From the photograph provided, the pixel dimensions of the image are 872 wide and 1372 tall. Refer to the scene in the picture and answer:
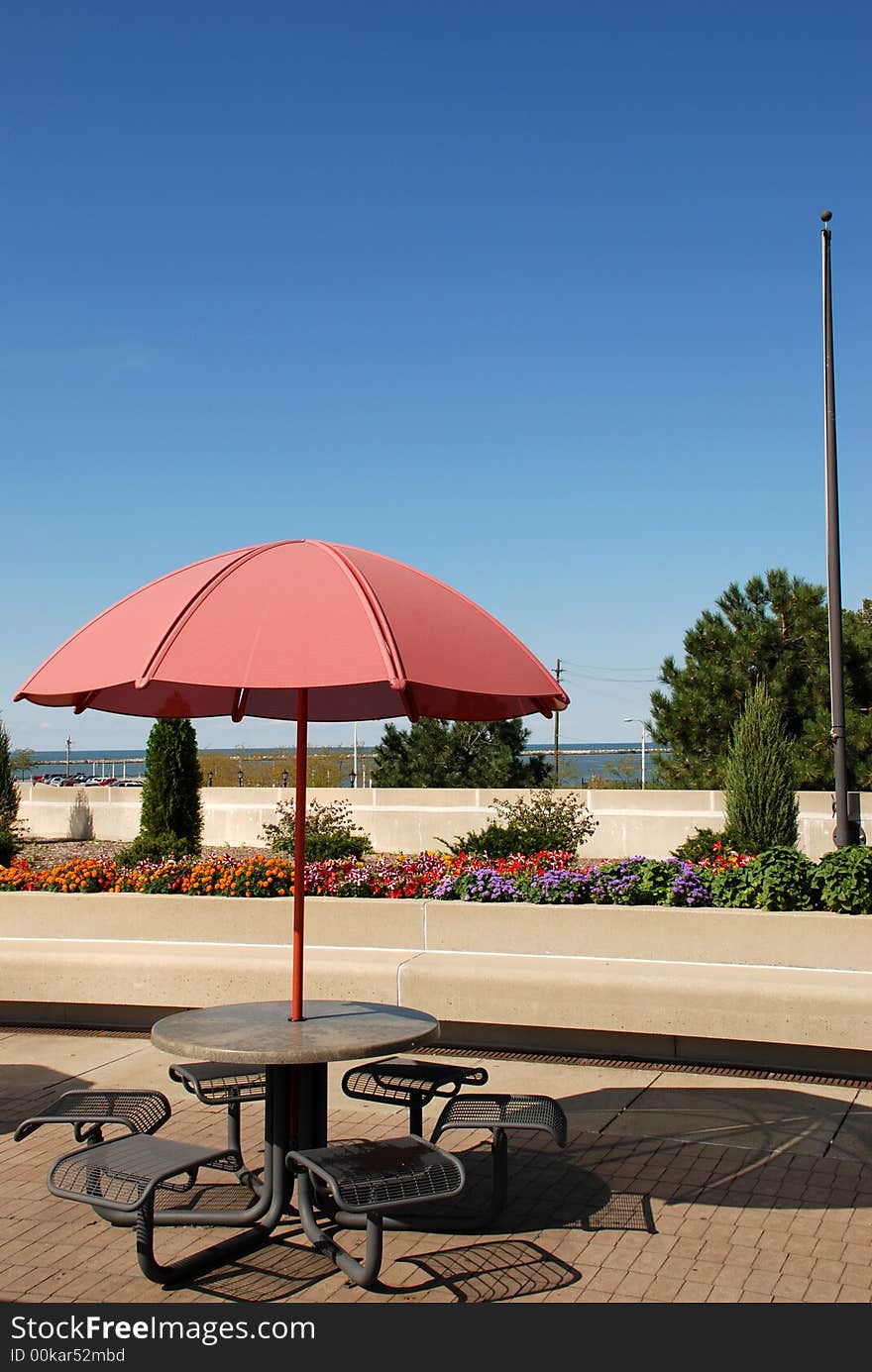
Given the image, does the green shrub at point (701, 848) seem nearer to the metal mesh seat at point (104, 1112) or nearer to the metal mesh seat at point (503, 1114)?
the metal mesh seat at point (503, 1114)

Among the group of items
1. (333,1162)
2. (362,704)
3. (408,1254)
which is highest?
(362,704)

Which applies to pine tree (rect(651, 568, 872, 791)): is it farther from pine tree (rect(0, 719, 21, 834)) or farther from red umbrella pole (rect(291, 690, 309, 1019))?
red umbrella pole (rect(291, 690, 309, 1019))

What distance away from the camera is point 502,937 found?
26.2 ft

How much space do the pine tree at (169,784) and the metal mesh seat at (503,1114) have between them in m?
14.1

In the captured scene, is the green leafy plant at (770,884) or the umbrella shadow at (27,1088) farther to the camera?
the green leafy plant at (770,884)

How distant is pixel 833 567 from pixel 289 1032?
11.6 meters

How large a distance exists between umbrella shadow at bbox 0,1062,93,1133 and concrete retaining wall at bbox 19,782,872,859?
994 centimetres

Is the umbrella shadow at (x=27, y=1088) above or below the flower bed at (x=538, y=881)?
below

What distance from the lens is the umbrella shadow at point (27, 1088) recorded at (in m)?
6.29

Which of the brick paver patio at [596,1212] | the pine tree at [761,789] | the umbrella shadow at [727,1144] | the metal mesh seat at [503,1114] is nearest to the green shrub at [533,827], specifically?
the pine tree at [761,789]

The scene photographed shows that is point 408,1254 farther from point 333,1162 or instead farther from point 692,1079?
point 692,1079

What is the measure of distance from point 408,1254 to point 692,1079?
112 inches
